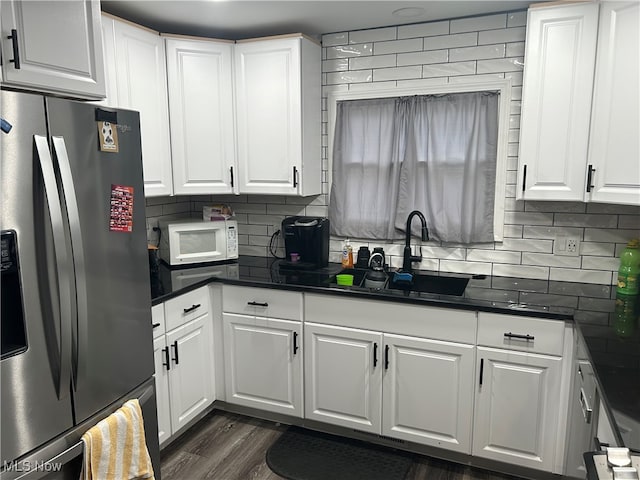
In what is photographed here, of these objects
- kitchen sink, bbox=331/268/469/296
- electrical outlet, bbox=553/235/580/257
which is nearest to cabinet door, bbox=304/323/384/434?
kitchen sink, bbox=331/268/469/296

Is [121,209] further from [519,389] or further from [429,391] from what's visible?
[519,389]

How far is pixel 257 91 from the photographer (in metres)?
2.84

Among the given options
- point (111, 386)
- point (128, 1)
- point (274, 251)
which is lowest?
point (111, 386)

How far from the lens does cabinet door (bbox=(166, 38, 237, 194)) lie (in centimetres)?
274

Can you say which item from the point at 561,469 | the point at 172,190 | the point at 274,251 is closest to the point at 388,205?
the point at 274,251

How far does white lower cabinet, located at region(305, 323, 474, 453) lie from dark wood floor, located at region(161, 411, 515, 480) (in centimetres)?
15

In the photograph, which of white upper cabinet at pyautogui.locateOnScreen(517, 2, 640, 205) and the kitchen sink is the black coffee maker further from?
white upper cabinet at pyautogui.locateOnScreen(517, 2, 640, 205)

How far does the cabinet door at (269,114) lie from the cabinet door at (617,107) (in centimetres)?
153

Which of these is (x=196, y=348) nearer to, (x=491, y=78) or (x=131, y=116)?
(x=131, y=116)

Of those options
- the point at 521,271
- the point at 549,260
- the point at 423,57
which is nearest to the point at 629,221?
the point at 549,260

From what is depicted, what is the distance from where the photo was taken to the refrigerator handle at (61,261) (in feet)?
4.51

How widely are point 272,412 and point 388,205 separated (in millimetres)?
1435

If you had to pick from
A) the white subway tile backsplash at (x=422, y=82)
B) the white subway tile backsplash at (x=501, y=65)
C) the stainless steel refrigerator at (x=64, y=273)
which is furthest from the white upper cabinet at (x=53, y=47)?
the white subway tile backsplash at (x=501, y=65)

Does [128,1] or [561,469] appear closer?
[561,469]
